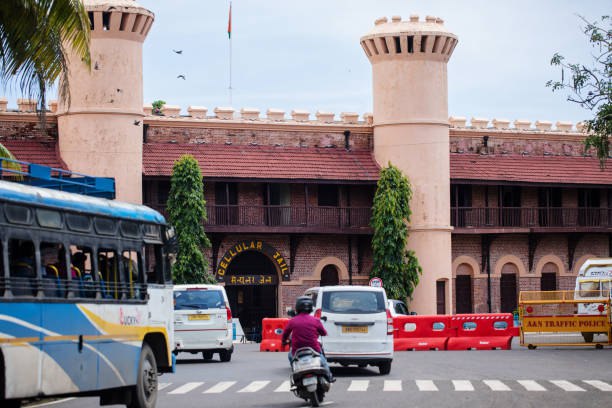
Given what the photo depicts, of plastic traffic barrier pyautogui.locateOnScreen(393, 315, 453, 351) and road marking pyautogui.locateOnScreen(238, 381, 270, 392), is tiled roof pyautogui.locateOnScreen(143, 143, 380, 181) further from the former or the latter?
road marking pyautogui.locateOnScreen(238, 381, 270, 392)

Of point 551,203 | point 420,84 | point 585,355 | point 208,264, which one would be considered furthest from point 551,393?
point 551,203

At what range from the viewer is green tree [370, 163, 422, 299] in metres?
48.4

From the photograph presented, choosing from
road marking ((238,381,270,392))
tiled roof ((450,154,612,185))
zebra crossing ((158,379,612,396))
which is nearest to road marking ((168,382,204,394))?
zebra crossing ((158,379,612,396))

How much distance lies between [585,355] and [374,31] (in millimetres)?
22103

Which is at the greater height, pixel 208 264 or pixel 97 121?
pixel 97 121

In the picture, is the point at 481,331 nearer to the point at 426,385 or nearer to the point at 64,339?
the point at 426,385

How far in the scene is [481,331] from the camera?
36.9 m

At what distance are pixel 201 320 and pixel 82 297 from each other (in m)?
14.4

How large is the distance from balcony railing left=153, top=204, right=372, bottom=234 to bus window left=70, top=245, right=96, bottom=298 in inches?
1221

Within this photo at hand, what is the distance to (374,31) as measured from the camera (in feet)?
165

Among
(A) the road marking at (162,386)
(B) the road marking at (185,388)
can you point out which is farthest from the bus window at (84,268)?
(A) the road marking at (162,386)

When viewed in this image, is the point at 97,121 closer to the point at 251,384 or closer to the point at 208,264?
the point at 208,264

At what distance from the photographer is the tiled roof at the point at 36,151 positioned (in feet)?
149

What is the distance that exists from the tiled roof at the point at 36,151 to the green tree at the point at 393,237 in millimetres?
12110
